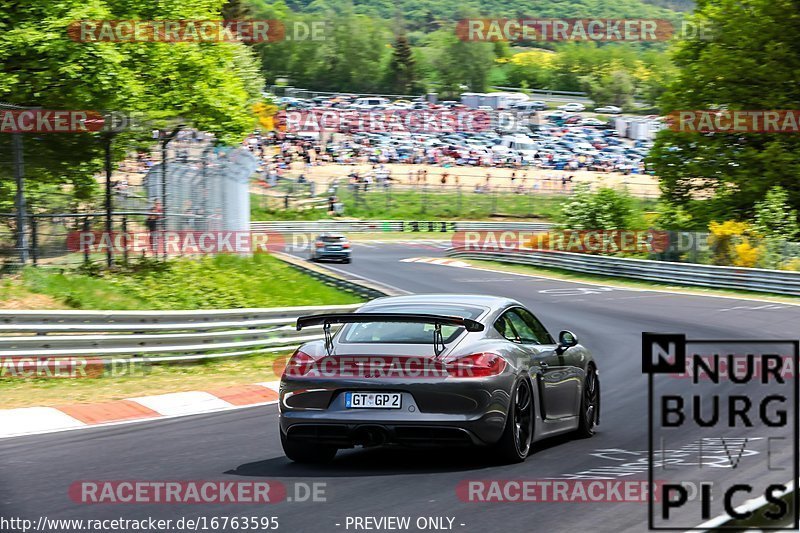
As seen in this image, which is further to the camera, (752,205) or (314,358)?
(752,205)

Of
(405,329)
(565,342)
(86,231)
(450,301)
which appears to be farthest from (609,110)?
(405,329)

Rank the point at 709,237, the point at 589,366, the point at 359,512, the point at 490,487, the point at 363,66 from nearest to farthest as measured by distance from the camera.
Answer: the point at 359,512 < the point at 490,487 < the point at 589,366 < the point at 709,237 < the point at 363,66

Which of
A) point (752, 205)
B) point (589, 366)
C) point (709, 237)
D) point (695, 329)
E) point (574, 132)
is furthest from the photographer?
point (574, 132)

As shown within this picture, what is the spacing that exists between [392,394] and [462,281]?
99.6 ft

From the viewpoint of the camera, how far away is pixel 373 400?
8.12 meters

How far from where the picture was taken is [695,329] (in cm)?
2297

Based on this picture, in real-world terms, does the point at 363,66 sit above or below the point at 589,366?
above

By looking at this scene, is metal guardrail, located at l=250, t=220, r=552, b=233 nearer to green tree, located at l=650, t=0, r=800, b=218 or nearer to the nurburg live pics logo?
green tree, located at l=650, t=0, r=800, b=218

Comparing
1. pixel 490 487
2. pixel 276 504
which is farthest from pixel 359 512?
pixel 490 487

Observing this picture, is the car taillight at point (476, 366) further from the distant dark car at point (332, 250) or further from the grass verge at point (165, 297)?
the distant dark car at point (332, 250)

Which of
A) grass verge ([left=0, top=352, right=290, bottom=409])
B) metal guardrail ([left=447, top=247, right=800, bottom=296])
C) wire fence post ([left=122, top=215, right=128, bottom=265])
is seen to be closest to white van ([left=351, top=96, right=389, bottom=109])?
metal guardrail ([left=447, top=247, right=800, bottom=296])

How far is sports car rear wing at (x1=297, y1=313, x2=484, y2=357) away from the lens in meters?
8.22

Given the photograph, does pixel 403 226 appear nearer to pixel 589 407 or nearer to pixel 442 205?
pixel 442 205

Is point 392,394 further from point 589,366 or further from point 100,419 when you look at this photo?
point 100,419
